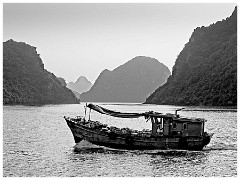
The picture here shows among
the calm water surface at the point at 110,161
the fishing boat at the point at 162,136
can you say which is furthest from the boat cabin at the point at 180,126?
the calm water surface at the point at 110,161

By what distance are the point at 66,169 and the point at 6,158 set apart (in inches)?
354

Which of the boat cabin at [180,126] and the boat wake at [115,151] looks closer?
the boat wake at [115,151]

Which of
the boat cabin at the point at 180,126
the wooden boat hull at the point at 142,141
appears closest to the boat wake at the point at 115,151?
the wooden boat hull at the point at 142,141

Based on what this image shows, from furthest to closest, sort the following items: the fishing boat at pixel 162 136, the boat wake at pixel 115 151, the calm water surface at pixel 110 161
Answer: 1. the fishing boat at pixel 162 136
2. the boat wake at pixel 115 151
3. the calm water surface at pixel 110 161

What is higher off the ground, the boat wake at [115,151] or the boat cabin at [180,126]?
the boat cabin at [180,126]

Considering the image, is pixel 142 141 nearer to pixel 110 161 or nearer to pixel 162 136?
pixel 162 136

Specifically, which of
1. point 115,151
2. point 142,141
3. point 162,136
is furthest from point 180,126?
point 115,151

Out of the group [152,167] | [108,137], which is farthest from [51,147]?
[152,167]

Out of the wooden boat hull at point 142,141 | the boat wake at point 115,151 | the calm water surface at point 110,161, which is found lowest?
the calm water surface at point 110,161

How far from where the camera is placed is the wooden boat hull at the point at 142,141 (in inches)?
1773

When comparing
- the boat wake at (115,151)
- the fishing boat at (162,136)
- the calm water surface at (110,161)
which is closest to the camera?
the calm water surface at (110,161)

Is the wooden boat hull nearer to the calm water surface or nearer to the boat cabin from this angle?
the boat cabin

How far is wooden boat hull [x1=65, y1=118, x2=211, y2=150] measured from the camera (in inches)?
1773

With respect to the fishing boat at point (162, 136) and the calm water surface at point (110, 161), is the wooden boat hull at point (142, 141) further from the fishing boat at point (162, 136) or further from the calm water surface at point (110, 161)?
the calm water surface at point (110, 161)
